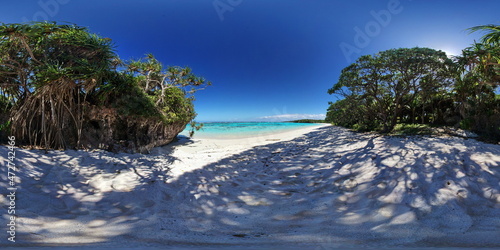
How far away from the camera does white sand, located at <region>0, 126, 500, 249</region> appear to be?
1876 millimetres

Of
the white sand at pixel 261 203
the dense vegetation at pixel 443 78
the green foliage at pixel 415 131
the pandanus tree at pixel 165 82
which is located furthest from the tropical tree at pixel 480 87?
the pandanus tree at pixel 165 82

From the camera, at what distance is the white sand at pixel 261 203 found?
73.9 inches

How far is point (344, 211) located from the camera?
98.9 inches

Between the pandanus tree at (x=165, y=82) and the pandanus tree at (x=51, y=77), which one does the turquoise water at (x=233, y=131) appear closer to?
the pandanus tree at (x=165, y=82)

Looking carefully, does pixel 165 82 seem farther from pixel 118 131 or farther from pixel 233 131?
pixel 233 131

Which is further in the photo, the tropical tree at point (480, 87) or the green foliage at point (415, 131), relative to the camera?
the green foliage at point (415, 131)

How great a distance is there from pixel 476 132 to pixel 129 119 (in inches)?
633

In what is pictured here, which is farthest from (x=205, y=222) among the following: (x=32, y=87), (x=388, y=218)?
(x=32, y=87)

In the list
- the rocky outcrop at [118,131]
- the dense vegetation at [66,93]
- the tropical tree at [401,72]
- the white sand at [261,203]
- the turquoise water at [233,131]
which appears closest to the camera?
the white sand at [261,203]

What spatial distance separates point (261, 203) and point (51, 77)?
6470 mm

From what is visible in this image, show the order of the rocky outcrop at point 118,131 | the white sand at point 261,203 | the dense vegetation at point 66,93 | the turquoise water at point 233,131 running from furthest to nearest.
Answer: the turquoise water at point 233,131
the rocky outcrop at point 118,131
the dense vegetation at point 66,93
the white sand at point 261,203

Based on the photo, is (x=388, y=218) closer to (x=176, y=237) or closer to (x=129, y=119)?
(x=176, y=237)

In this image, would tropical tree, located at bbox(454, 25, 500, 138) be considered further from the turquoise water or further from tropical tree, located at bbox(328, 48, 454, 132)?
the turquoise water

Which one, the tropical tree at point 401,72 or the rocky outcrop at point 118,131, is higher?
the tropical tree at point 401,72
